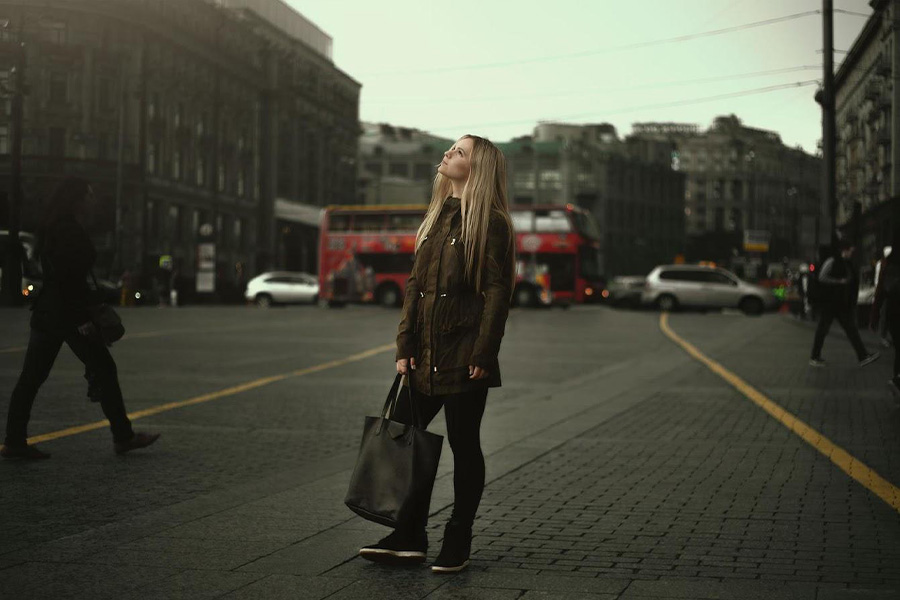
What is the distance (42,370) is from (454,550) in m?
3.76

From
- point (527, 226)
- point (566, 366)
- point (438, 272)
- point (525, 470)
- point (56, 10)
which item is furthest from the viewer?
point (527, 226)

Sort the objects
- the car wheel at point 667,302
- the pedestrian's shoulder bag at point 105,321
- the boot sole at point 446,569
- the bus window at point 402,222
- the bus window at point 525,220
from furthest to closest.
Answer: the bus window at point 402,222 → the bus window at point 525,220 → the car wheel at point 667,302 → the pedestrian's shoulder bag at point 105,321 → the boot sole at point 446,569

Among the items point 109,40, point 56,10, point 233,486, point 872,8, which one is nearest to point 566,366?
point 109,40

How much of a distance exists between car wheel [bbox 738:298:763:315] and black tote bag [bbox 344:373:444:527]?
40.1 meters

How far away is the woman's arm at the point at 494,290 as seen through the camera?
4.64 metres

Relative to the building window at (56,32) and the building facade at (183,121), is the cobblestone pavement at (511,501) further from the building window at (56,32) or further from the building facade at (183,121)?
the building window at (56,32)

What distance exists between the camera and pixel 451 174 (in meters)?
4.79

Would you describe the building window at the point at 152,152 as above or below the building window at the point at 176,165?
below

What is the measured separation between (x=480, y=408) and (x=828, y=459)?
3.90 meters

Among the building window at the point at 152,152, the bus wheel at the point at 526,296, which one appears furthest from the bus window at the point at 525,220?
the building window at the point at 152,152

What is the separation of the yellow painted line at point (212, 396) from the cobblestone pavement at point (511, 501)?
Answer: 199mm

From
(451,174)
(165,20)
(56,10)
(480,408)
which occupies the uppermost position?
(165,20)

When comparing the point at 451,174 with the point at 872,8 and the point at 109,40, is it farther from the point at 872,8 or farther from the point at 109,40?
the point at 872,8

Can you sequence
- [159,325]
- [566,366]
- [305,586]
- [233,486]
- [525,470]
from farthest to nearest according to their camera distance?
[159,325] → [566,366] → [525,470] → [233,486] → [305,586]
